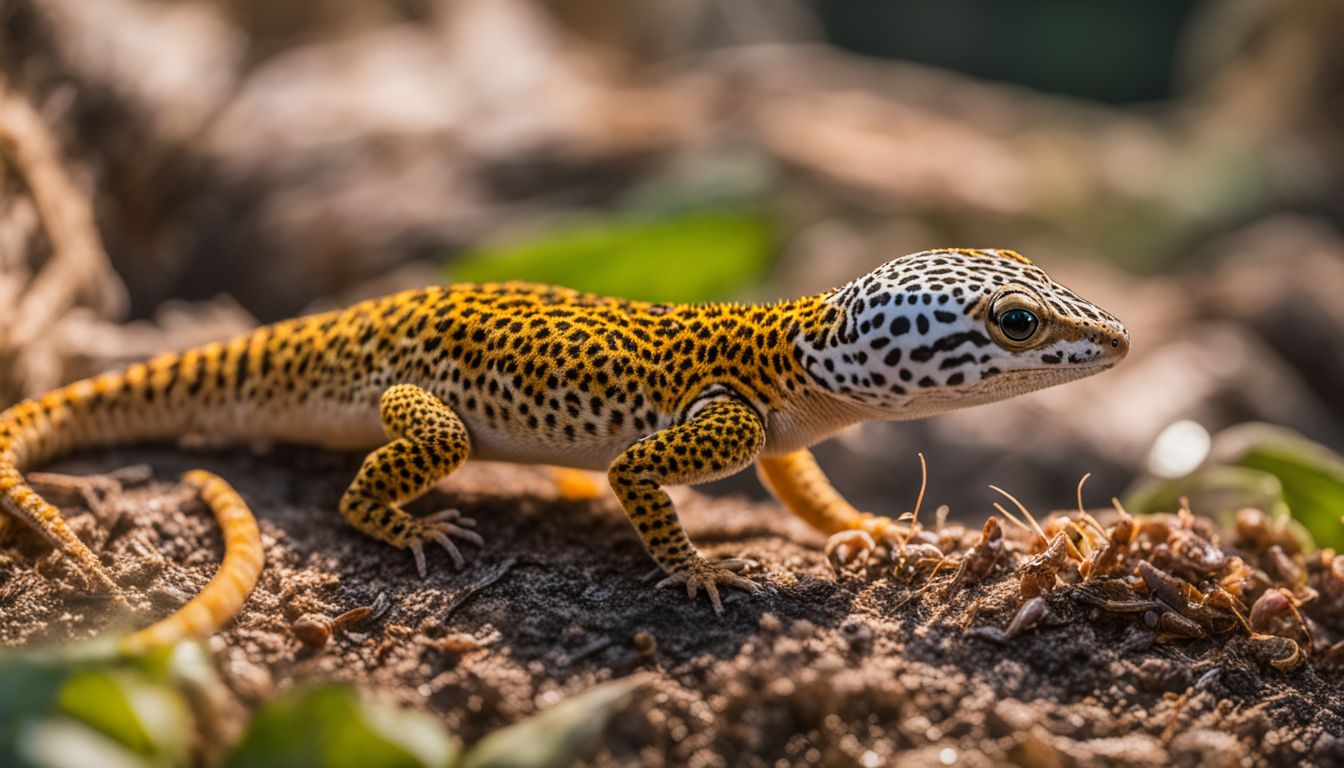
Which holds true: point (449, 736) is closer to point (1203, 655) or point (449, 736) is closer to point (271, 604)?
point (271, 604)

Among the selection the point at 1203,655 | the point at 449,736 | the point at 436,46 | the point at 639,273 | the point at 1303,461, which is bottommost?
the point at 449,736

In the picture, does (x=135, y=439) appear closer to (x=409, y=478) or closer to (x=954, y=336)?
(x=409, y=478)

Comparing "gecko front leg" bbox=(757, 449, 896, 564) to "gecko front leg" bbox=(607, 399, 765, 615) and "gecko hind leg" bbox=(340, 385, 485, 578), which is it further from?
"gecko hind leg" bbox=(340, 385, 485, 578)

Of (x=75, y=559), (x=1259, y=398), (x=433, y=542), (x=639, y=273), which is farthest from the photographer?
(x=1259, y=398)

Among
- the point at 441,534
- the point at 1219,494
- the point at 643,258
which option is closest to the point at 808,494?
the point at 441,534

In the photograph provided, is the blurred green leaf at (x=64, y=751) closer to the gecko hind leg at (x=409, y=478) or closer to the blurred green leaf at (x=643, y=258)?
the gecko hind leg at (x=409, y=478)

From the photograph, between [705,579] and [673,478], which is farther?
[673,478]

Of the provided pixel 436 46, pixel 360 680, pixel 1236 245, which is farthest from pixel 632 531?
pixel 1236 245
